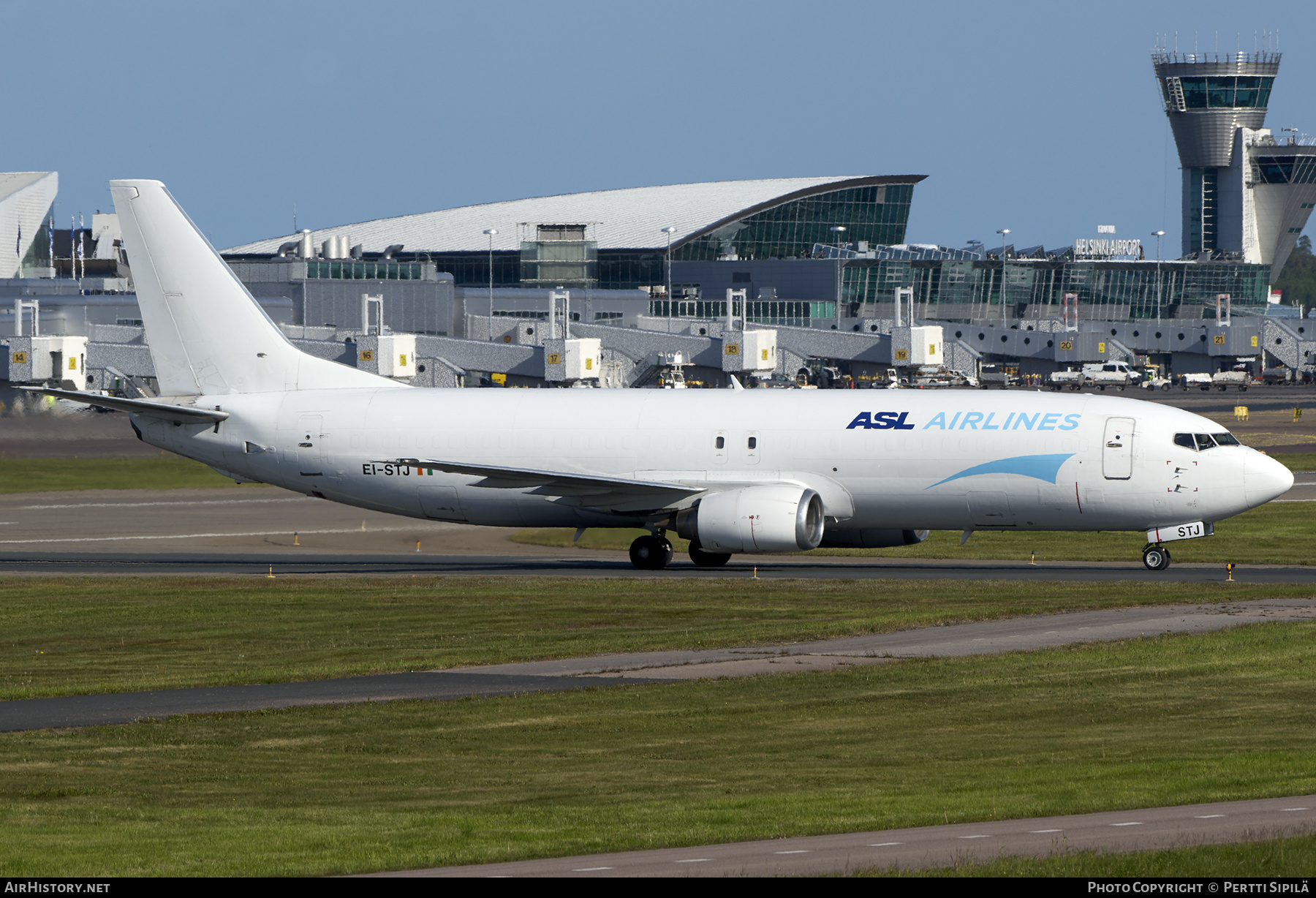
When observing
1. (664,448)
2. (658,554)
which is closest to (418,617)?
(658,554)

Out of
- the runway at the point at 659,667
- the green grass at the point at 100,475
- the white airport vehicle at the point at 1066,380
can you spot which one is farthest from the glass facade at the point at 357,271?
the runway at the point at 659,667

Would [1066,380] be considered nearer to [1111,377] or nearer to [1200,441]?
[1111,377]

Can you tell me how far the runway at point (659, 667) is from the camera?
24.6m

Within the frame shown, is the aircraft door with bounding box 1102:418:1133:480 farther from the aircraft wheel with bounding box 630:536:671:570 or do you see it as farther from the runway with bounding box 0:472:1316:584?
the aircraft wheel with bounding box 630:536:671:570

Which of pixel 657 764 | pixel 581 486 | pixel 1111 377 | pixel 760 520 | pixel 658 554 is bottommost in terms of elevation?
pixel 658 554

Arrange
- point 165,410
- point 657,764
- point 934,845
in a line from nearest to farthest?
point 934,845 < point 657,764 < point 165,410

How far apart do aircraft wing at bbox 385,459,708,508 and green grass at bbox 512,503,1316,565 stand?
8.32 meters

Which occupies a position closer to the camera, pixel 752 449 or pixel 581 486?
pixel 581 486

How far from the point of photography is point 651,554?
46.1 m

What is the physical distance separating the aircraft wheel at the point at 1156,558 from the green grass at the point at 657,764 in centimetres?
1554

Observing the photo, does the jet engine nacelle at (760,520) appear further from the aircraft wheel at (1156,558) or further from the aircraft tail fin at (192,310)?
the aircraft tail fin at (192,310)

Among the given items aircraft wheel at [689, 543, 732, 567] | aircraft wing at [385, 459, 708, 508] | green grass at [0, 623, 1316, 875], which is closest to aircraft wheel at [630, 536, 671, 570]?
aircraft wheel at [689, 543, 732, 567]

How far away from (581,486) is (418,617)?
10194mm
